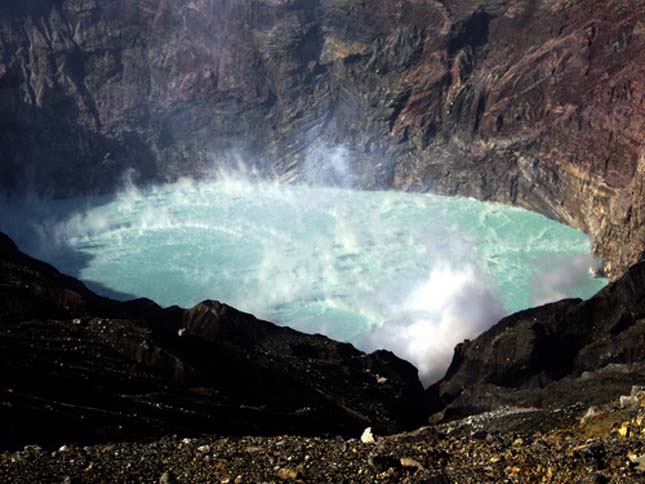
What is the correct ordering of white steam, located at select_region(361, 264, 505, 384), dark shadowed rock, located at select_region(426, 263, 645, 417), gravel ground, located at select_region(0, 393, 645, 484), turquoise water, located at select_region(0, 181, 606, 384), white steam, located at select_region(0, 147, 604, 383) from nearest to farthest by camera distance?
gravel ground, located at select_region(0, 393, 645, 484), dark shadowed rock, located at select_region(426, 263, 645, 417), white steam, located at select_region(361, 264, 505, 384), turquoise water, located at select_region(0, 181, 606, 384), white steam, located at select_region(0, 147, 604, 383)

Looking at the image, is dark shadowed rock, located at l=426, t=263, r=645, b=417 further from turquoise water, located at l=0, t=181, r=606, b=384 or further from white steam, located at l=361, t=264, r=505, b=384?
turquoise water, located at l=0, t=181, r=606, b=384

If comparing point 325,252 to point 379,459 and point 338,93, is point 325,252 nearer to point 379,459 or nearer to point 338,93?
point 338,93

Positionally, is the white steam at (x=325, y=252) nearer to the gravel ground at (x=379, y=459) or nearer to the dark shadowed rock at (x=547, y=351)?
the dark shadowed rock at (x=547, y=351)

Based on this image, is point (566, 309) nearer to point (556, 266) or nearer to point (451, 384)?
point (451, 384)

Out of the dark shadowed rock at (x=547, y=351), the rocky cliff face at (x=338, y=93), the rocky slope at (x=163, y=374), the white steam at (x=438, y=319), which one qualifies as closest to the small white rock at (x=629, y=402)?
the dark shadowed rock at (x=547, y=351)

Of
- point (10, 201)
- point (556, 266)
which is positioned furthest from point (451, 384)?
point (10, 201)

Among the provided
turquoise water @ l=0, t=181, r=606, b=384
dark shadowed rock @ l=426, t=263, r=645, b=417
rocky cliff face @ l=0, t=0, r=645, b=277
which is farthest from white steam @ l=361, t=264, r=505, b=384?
rocky cliff face @ l=0, t=0, r=645, b=277
